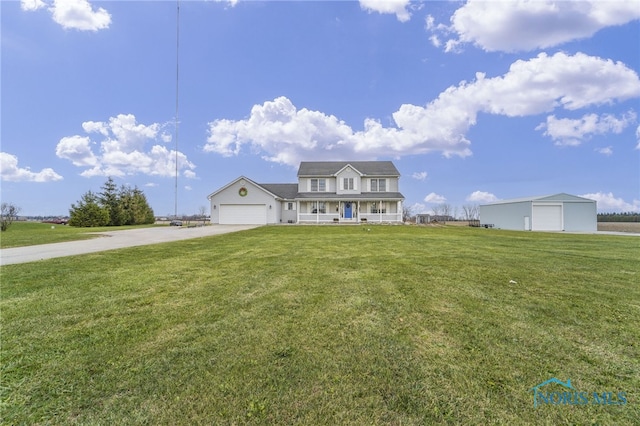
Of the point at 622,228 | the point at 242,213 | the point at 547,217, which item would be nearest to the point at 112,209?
the point at 242,213

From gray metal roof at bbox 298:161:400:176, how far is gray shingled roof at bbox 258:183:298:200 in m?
2.51

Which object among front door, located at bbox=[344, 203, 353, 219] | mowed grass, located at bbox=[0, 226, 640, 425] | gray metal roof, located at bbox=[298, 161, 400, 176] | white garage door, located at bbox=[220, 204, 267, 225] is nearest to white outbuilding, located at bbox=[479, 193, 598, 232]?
gray metal roof, located at bbox=[298, 161, 400, 176]

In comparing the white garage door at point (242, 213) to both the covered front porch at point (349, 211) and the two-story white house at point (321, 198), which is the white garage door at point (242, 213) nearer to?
the two-story white house at point (321, 198)

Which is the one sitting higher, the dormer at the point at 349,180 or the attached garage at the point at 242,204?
the dormer at the point at 349,180

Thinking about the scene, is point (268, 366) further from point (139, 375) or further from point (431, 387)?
point (431, 387)

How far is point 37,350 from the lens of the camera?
2.76 metres

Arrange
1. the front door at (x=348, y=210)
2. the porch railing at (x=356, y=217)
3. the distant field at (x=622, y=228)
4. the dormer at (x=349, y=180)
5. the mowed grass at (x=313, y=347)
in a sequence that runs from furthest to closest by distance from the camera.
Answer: the dormer at (x=349, y=180), the front door at (x=348, y=210), the porch railing at (x=356, y=217), the distant field at (x=622, y=228), the mowed grass at (x=313, y=347)

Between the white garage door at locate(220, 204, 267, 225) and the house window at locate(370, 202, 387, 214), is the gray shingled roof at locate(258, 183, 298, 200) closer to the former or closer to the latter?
the white garage door at locate(220, 204, 267, 225)

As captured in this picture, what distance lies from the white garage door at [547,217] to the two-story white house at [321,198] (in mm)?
12302

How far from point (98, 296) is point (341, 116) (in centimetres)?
2843

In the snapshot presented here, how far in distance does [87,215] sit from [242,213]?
53.6ft

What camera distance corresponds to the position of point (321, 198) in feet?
96.1

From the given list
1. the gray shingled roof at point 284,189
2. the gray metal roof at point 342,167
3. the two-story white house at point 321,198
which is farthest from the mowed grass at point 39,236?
the gray metal roof at point 342,167

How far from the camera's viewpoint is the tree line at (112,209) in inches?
1117
